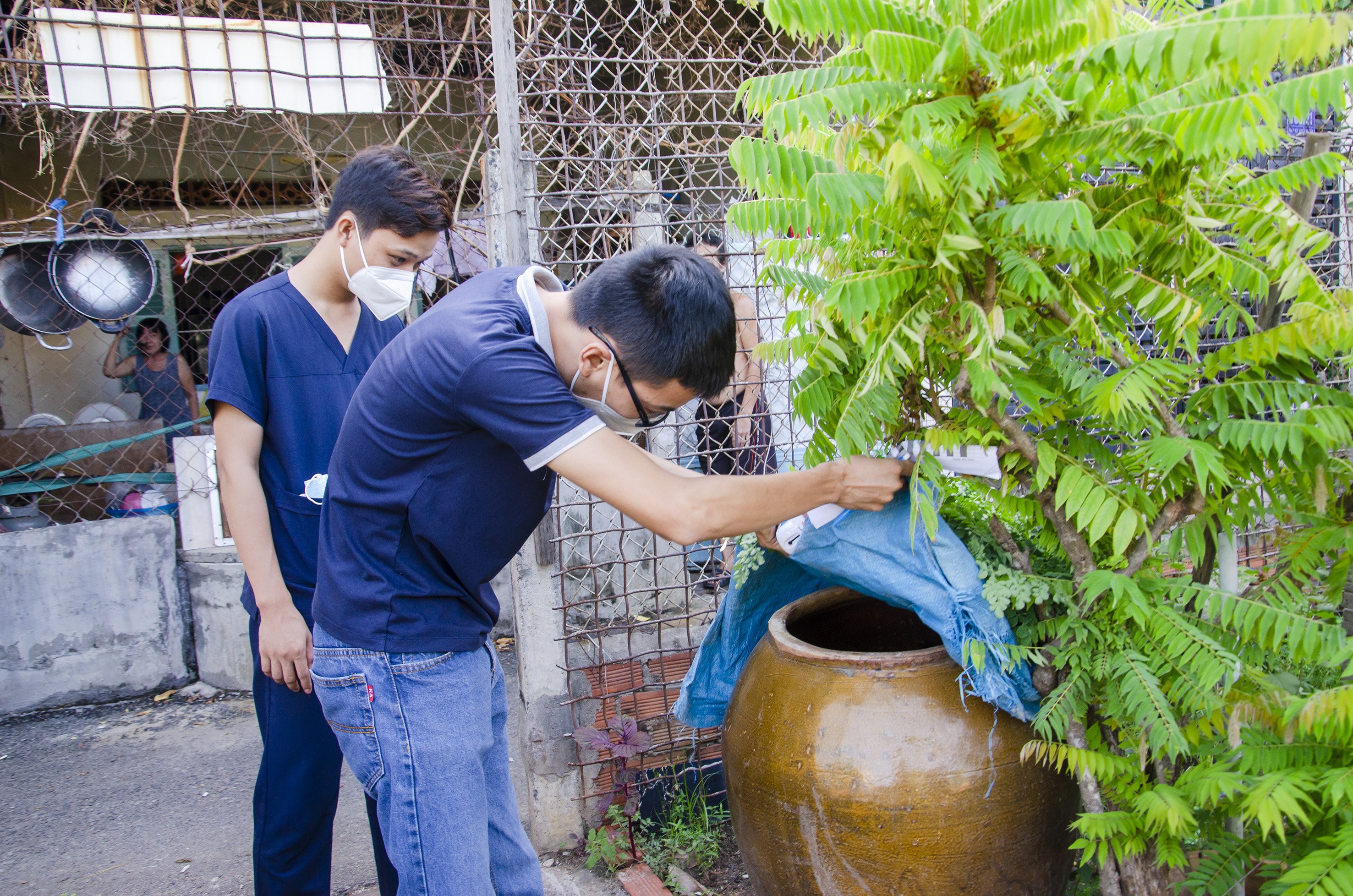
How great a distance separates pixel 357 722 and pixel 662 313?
1187 millimetres

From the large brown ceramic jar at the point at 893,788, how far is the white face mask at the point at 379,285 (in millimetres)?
1544

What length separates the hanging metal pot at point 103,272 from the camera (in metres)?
4.82

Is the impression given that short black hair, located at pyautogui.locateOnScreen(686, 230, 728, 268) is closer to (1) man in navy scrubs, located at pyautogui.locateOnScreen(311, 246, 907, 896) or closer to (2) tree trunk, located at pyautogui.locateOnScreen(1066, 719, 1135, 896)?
(1) man in navy scrubs, located at pyautogui.locateOnScreen(311, 246, 907, 896)

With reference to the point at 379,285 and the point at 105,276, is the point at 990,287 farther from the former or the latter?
the point at 105,276

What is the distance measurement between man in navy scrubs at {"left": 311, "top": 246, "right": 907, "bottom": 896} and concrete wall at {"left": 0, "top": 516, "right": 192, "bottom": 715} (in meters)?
3.70

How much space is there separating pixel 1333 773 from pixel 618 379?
5.57 feet

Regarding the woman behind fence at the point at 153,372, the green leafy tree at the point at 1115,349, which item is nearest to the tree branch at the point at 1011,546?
the green leafy tree at the point at 1115,349

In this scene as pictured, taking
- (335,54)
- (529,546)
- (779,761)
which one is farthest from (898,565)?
(335,54)

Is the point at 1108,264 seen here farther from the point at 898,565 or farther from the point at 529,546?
the point at 529,546

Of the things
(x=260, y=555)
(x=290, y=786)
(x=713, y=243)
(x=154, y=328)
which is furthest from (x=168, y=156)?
(x=290, y=786)

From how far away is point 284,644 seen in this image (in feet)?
7.80

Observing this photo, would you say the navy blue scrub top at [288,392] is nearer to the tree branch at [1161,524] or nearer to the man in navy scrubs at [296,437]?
the man in navy scrubs at [296,437]

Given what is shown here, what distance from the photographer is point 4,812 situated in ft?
13.3

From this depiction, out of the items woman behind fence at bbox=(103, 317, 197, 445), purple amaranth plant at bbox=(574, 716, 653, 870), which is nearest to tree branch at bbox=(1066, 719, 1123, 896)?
purple amaranth plant at bbox=(574, 716, 653, 870)
